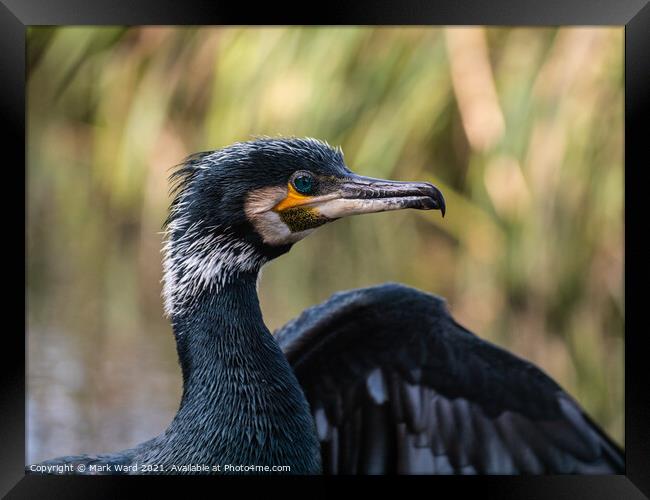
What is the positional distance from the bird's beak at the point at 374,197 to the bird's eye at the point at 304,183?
44mm

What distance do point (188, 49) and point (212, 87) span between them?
1.07ft

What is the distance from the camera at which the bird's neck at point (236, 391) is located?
323 cm

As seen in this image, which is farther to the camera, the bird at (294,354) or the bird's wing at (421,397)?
the bird's wing at (421,397)

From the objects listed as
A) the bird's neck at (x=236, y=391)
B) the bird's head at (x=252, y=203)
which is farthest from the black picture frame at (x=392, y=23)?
the bird's head at (x=252, y=203)

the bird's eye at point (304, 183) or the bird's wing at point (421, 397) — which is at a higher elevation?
the bird's eye at point (304, 183)

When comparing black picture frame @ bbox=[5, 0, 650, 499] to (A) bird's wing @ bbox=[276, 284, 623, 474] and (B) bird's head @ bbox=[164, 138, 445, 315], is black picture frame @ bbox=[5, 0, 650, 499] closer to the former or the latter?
(A) bird's wing @ bbox=[276, 284, 623, 474]

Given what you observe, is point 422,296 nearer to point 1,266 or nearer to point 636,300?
point 636,300

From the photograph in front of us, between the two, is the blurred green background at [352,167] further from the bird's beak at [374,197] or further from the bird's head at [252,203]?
the bird's beak at [374,197]

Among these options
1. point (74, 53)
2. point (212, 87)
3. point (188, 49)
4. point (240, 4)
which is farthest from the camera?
point (212, 87)

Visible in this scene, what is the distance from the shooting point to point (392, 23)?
10.8 feet

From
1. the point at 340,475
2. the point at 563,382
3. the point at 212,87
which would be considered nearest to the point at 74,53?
the point at 212,87

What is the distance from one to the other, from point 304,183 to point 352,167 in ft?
4.45

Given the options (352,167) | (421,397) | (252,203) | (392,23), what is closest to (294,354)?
(421,397)

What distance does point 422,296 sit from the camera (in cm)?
367
